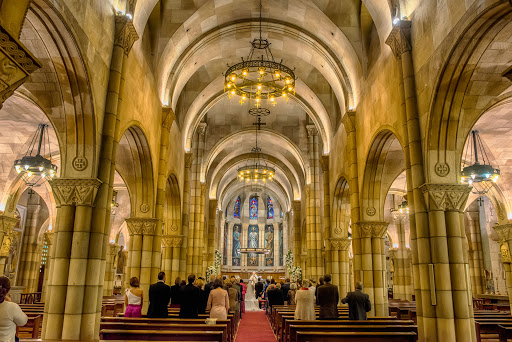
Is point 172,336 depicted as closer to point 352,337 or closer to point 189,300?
point 189,300

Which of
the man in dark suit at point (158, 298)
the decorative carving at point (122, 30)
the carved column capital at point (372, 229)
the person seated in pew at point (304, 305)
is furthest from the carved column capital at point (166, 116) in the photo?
the person seated in pew at point (304, 305)

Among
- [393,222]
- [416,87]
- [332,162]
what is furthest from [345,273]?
[416,87]

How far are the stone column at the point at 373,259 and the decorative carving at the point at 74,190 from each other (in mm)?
9262

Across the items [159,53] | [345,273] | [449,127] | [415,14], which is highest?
[159,53]

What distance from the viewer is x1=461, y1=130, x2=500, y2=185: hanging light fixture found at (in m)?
13.8

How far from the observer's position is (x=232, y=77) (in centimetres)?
1463

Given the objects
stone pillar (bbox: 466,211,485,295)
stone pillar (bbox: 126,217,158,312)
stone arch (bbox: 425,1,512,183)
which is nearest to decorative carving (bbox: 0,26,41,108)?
stone arch (bbox: 425,1,512,183)

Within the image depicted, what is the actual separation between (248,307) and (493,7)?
20006mm

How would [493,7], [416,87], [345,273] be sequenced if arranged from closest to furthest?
[493,7] → [416,87] → [345,273]

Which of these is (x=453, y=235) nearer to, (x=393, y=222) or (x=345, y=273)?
(x=345, y=273)

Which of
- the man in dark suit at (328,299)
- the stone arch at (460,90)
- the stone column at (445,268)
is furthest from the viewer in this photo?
the man in dark suit at (328,299)

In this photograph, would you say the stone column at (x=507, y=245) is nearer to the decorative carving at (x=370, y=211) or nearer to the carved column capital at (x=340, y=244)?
the carved column capital at (x=340, y=244)

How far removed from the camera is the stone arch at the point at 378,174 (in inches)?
540

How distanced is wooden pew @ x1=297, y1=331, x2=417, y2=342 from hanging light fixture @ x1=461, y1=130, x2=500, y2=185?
28.8ft
